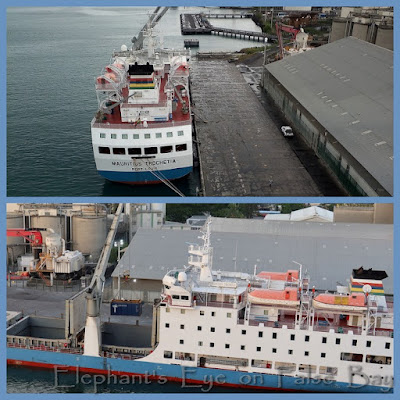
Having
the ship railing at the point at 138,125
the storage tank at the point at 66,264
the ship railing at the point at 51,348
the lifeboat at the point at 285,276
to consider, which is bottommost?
the ship railing at the point at 51,348

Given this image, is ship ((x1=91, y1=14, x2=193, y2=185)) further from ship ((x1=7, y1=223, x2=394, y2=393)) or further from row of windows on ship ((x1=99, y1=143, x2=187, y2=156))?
ship ((x1=7, y1=223, x2=394, y2=393))

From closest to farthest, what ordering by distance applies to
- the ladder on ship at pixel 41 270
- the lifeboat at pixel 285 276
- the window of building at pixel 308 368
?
1. the window of building at pixel 308 368
2. the lifeboat at pixel 285 276
3. the ladder on ship at pixel 41 270

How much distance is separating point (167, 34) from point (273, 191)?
43572mm

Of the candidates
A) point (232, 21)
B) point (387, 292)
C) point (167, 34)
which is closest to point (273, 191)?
point (387, 292)

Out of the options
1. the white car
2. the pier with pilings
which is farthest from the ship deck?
the pier with pilings

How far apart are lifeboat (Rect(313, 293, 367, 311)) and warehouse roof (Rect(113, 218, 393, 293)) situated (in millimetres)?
4994

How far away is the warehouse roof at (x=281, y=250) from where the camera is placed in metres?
18.9

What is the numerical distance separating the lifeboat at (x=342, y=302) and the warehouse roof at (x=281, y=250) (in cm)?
499

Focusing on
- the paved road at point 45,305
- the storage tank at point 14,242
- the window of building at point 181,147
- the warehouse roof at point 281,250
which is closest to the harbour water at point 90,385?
the paved road at point 45,305

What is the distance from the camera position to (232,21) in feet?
237

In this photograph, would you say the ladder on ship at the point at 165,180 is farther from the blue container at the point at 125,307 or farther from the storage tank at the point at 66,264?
the storage tank at the point at 66,264

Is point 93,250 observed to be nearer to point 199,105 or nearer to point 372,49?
point 199,105

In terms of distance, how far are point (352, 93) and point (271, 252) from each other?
8.24 metres

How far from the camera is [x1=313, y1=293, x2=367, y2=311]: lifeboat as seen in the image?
43.0 ft
